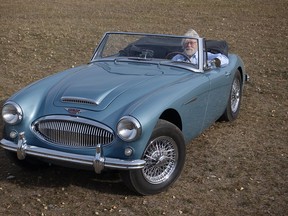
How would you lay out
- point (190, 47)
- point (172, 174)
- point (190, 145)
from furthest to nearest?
point (190, 145) < point (190, 47) < point (172, 174)

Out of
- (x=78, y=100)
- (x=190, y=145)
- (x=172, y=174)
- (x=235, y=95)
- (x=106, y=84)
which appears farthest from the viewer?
(x=235, y=95)

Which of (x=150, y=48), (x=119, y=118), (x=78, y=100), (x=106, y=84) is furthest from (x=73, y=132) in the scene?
(x=150, y=48)

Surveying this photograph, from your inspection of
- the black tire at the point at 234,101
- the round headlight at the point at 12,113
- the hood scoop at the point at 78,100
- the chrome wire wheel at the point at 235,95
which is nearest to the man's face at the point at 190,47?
the black tire at the point at 234,101

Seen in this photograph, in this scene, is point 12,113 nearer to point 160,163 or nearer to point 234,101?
point 160,163

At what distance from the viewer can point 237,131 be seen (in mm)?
6199

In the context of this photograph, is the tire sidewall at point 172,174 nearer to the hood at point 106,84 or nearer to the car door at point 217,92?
the hood at point 106,84

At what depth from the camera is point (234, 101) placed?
6621 mm

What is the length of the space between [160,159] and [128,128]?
0.55m

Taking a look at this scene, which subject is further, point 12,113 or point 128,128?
point 12,113

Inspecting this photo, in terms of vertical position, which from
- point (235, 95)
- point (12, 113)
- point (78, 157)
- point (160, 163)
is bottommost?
point (235, 95)

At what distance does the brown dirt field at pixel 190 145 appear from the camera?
14.0 ft

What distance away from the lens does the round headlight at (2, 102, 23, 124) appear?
4457 mm

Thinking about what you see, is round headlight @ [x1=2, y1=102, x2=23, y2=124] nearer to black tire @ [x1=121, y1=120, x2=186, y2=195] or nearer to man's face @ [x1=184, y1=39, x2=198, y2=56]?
black tire @ [x1=121, y1=120, x2=186, y2=195]

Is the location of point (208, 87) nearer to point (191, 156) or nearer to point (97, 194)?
point (191, 156)
